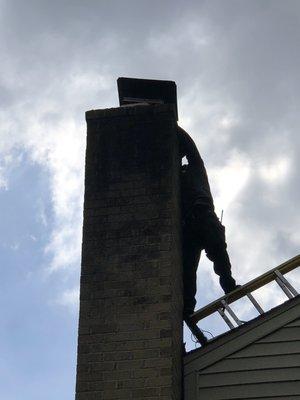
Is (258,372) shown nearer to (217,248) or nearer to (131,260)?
(131,260)

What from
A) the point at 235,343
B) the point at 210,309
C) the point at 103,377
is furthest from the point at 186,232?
the point at 103,377

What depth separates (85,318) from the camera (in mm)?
7176

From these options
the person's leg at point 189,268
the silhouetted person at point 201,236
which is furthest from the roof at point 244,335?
the silhouetted person at point 201,236

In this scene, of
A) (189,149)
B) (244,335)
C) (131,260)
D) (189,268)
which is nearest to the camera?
(244,335)

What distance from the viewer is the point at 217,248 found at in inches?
331

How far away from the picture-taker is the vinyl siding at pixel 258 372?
690 centimetres

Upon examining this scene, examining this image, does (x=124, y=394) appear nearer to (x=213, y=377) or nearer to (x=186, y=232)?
(x=213, y=377)

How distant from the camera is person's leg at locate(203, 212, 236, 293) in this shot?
8352 millimetres

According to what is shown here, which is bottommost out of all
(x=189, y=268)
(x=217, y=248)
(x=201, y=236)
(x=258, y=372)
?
(x=258, y=372)

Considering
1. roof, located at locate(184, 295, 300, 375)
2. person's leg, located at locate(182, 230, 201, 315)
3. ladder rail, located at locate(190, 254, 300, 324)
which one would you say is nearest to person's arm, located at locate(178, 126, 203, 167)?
person's leg, located at locate(182, 230, 201, 315)

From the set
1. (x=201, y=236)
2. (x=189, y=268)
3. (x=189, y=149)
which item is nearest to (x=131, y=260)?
(x=189, y=268)

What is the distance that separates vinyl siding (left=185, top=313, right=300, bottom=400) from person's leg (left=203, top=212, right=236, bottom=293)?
3.92ft

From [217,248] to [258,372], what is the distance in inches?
66.7

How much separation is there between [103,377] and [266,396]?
132cm
